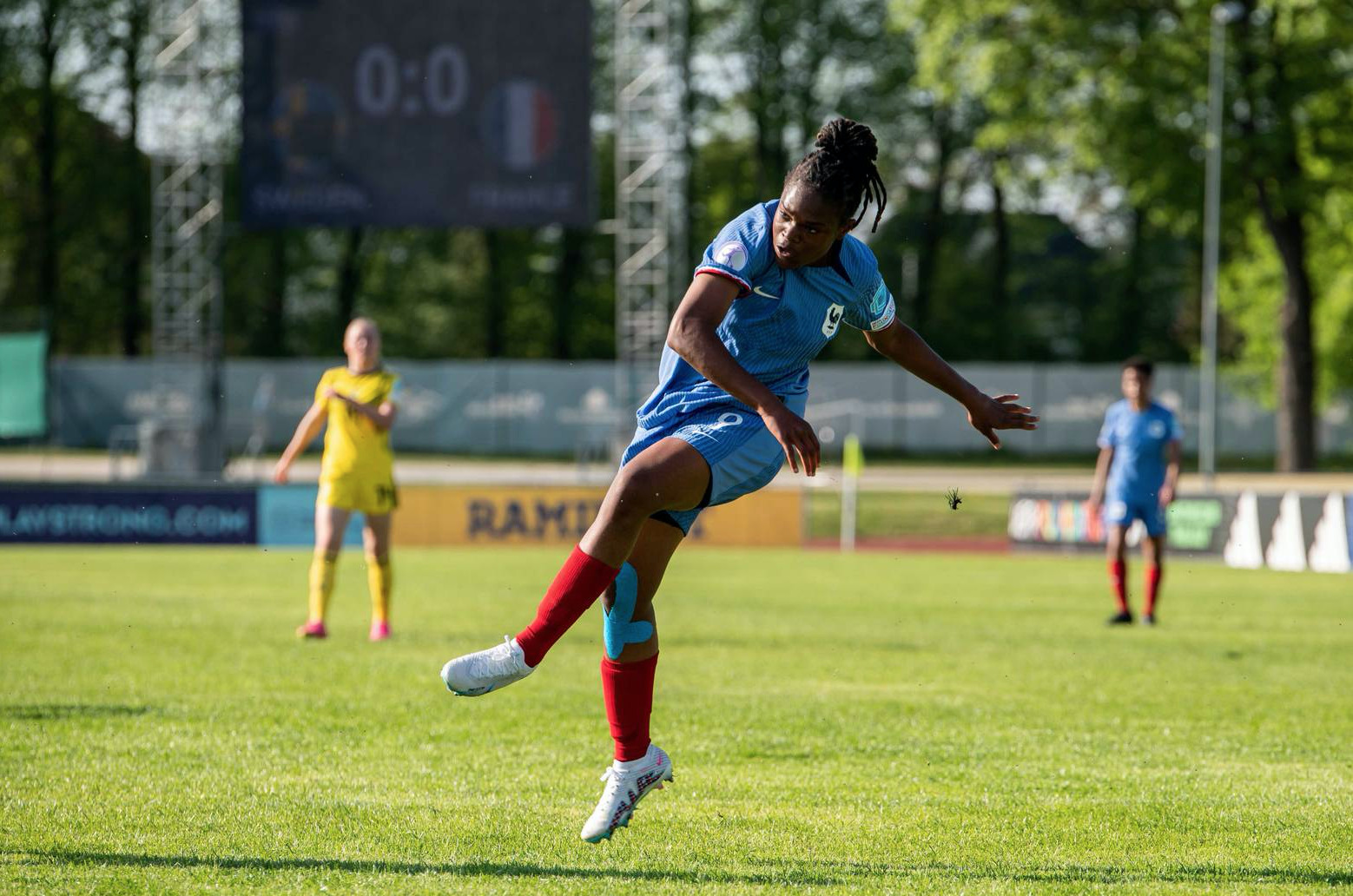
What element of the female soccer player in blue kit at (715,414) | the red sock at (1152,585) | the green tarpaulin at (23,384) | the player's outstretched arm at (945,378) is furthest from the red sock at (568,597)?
the green tarpaulin at (23,384)

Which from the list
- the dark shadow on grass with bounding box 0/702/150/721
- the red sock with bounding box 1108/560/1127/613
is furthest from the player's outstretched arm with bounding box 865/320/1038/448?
the red sock with bounding box 1108/560/1127/613

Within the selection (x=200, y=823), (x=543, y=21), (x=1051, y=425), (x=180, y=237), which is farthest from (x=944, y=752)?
(x=1051, y=425)

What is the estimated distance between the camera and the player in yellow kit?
36.0ft

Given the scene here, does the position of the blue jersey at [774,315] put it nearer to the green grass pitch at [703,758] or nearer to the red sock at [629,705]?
the red sock at [629,705]

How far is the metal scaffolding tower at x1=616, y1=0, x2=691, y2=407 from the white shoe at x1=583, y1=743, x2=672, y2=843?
68.3ft

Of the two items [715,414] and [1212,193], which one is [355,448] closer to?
[715,414]

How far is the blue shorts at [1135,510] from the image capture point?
13.8m

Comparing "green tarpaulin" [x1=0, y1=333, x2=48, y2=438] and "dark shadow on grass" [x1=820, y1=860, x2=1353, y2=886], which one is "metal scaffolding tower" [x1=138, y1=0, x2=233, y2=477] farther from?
"dark shadow on grass" [x1=820, y1=860, x2=1353, y2=886]

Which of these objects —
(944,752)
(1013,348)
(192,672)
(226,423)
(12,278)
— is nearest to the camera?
(944,752)

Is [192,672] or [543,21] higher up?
[543,21]

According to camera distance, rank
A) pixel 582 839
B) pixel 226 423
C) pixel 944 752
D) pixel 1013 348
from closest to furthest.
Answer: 1. pixel 582 839
2. pixel 944 752
3. pixel 226 423
4. pixel 1013 348

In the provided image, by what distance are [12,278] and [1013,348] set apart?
115 ft

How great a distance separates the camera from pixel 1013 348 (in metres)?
60.2

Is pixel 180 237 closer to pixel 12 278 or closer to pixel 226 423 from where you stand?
pixel 226 423
